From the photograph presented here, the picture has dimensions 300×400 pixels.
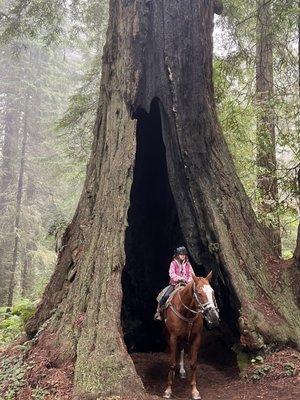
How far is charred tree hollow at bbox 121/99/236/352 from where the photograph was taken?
11625 mm

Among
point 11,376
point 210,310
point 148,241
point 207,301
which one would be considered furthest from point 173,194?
point 11,376

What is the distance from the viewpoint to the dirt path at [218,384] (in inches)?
266

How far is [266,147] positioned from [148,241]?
4057mm

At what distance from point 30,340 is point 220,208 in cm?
443

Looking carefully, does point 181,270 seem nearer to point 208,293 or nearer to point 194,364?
point 194,364

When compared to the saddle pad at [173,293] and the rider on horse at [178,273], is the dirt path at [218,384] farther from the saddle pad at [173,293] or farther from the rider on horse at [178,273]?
the saddle pad at [173,293]

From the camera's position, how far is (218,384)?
8.16m

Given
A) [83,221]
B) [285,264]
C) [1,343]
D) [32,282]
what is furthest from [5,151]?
[285,264]

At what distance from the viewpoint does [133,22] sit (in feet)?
32.1

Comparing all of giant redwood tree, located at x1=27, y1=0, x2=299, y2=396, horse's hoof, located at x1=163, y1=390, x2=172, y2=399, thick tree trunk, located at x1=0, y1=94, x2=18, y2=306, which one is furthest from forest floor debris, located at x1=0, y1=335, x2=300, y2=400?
thick tree trunk, located at x1=0, y1=94, x2=18, y2=306

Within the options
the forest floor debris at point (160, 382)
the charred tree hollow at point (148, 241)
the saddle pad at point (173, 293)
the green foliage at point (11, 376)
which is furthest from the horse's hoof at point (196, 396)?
the charred tree hollow at point (148, 241)

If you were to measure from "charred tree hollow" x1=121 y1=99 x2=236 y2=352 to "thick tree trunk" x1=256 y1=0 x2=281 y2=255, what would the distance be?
2.13 metres

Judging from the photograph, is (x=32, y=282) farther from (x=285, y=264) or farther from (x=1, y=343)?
(x=285, y=264)

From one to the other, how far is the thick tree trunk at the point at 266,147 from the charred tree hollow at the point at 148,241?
213 centimetres
